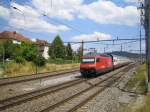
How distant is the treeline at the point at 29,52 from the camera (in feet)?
166

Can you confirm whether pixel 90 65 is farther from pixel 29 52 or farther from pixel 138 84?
pixel 29 52

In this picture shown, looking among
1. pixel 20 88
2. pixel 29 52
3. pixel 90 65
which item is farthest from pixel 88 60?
pixel 29 52

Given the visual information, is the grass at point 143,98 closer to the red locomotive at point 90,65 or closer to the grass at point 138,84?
the grass at point 138,84

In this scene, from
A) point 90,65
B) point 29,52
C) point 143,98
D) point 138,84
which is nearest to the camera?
point 143,98

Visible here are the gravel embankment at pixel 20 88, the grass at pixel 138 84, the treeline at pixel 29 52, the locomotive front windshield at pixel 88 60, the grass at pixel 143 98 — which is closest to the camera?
the grass at pixel 143 98

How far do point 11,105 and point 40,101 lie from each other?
2.20m

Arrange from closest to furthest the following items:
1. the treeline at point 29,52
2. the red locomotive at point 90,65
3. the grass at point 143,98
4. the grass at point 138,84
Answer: the grass at point 143,98, the grass at point 138,84, the red locomotive at point 90,65, the treeline at point 29,52

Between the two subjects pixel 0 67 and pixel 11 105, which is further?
pixel 0 67

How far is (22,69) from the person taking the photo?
41938 mm

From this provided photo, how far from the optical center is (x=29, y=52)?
58.5 metres

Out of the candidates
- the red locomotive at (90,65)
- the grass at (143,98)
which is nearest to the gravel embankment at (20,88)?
the grass at (143,98)

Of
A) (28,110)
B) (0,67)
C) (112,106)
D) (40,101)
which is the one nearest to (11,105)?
(28,110)

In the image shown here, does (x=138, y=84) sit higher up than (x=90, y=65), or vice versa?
(x=90, y=65)

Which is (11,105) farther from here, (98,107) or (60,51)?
(60,51)
